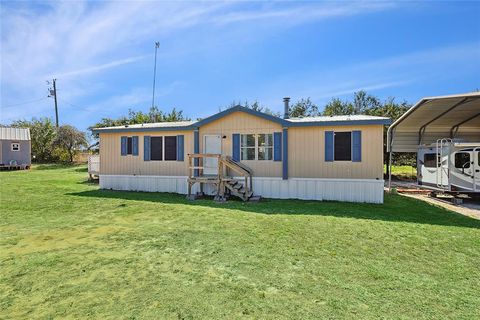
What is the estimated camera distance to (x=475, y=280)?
396 centimetres

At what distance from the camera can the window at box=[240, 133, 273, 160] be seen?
11.6m

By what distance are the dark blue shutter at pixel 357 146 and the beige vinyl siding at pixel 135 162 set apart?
6.63m

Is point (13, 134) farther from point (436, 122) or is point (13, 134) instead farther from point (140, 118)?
point (436, 122)

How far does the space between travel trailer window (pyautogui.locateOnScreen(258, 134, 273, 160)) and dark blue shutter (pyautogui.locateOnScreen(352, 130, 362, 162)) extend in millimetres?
3090

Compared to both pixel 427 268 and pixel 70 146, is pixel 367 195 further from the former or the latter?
pixel 70 146

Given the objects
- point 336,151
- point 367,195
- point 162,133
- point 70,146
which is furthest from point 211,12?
point 70,146

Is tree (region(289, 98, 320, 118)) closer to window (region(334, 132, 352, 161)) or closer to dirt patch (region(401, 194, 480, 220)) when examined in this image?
dirt patch (region(401, 194, 480, 220))

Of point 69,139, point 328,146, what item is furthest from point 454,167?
point 69,139

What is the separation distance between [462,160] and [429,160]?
5.33ft

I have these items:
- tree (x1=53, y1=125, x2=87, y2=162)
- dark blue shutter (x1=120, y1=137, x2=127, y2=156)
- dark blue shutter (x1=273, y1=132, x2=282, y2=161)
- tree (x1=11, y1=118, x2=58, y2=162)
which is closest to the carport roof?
dark blue shutter (x1=273, y1=132, x2=282, y2=161)

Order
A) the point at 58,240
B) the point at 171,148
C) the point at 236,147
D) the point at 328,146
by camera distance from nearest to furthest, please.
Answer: the point at 58,240, the point at 328,146, the point at 236,147, the point at 171,148

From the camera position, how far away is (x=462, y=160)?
35.2ft

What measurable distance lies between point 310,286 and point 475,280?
7.73 feet

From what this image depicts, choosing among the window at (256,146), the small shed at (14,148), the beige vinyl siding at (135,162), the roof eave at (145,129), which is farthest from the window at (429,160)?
the small shed at (14,148)
